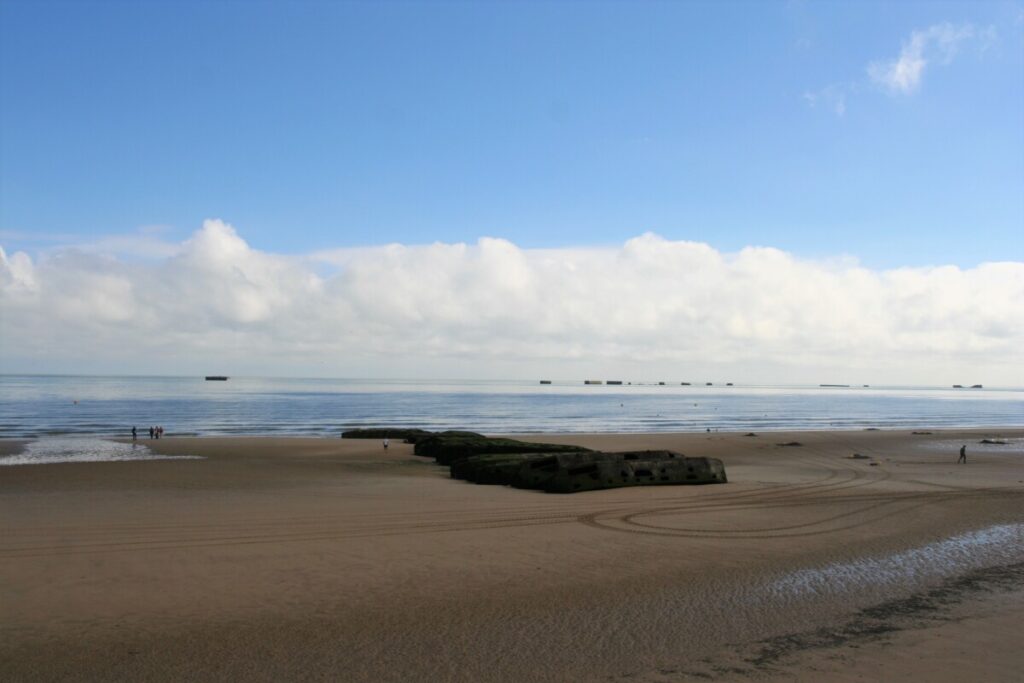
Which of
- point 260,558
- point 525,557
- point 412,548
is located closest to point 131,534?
point 260,558

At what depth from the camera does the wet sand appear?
23.3 feet

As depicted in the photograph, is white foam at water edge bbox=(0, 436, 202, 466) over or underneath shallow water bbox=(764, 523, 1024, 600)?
over

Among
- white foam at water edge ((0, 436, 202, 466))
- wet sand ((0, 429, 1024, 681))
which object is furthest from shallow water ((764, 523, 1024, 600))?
white foam at water edge ((0, 436, 202, 466))

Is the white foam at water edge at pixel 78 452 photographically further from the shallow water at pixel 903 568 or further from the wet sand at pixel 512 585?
the shallow water at pixel 903 568

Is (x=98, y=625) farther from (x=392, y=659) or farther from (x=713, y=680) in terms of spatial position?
(x=713, y=680)

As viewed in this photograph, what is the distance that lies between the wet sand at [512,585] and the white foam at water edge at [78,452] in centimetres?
1301

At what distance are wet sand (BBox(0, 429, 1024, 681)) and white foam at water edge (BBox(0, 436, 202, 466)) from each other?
13006 millimetres

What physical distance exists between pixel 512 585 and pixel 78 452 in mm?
32521

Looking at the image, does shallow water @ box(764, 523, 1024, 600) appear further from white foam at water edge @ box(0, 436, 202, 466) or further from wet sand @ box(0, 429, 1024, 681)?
white foam at water edge @ box(0, 436, 202, 466)

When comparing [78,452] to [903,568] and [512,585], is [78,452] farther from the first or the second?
[903,568]

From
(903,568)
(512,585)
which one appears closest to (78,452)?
(512,585)

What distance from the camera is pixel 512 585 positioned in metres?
9.92

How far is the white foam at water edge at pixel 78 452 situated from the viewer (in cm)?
3101

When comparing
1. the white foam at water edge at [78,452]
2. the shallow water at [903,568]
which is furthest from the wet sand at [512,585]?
the white foam at water edge at [78,452]
